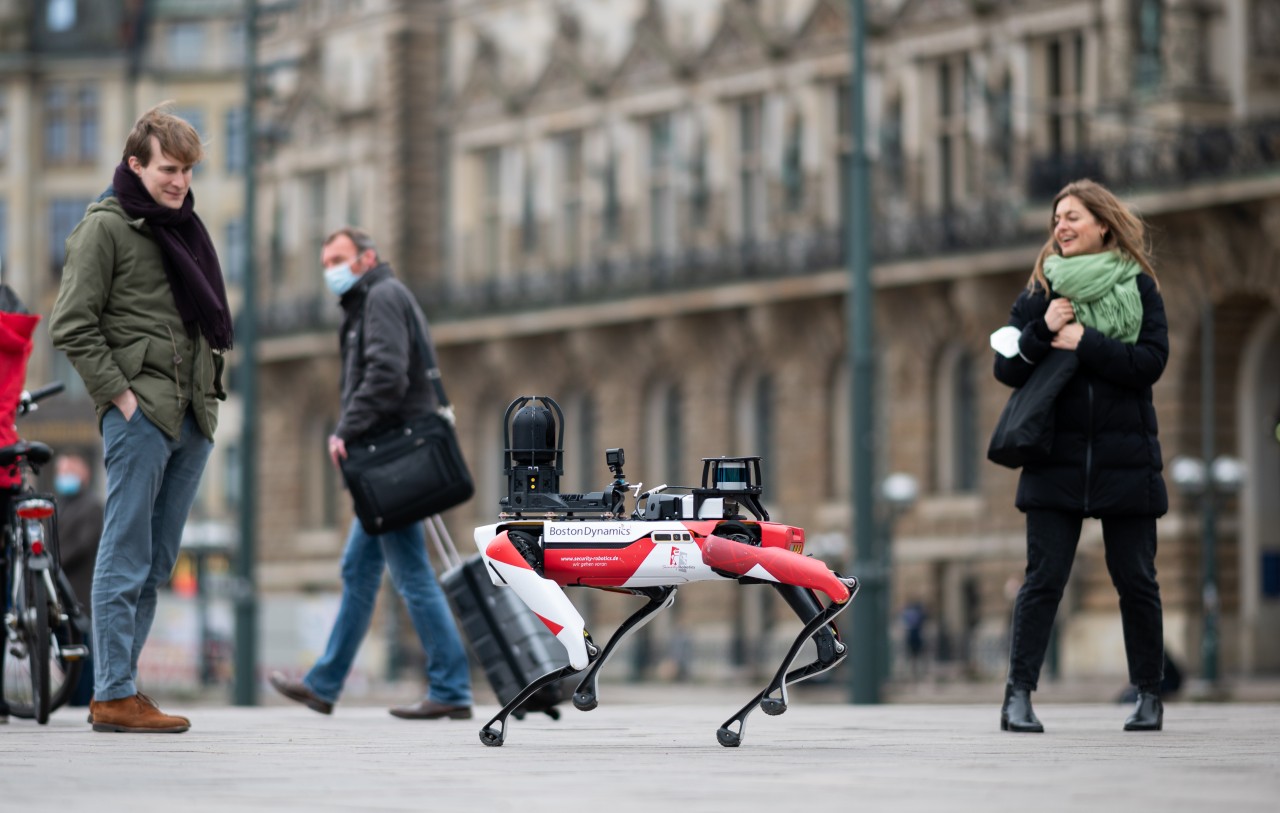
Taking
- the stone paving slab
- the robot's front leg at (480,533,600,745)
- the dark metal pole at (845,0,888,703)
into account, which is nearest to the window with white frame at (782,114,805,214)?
the dark metal pole at (845,0,888,703)

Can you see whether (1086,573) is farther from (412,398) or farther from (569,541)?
(569,541)

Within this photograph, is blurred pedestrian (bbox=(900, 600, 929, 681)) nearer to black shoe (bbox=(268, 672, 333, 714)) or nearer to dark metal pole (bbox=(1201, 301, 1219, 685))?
dark metal pole (bbox=(1201, 301, 1219, 685))

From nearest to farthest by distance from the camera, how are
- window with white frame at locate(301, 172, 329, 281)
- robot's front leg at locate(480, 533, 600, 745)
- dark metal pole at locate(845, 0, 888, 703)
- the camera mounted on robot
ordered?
1. robot's front leg at locate(480, 533, 600, 745)
2. the camera mounted on robot
3. dark metal pole at locate(845, 0, 888, 703)
4. window with white frame at locate(301, 172, 329, 281)

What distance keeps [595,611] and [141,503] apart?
41.2 metres

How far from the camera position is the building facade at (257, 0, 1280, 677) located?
40500 mm

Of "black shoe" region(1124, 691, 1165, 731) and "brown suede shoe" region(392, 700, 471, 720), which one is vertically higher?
"black shoe" region(1124, 691, 1165, 731)

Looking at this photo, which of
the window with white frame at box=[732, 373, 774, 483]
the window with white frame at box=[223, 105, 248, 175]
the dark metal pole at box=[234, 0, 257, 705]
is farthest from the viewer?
the window with white frame at box=[223, 105, 248, 175]

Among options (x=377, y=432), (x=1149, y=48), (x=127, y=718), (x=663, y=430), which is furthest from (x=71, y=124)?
(x=127, y=718)

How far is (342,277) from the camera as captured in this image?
44.8 feet

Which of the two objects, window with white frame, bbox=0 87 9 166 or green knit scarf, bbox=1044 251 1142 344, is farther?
window with white frame, bbox=0 87 9 166

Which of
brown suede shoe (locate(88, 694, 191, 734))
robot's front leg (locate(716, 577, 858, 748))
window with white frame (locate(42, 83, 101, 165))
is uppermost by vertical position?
window with white frame (locate(42, 83, 101, 165))

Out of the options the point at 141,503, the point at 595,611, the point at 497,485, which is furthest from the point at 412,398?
the point at 497,485

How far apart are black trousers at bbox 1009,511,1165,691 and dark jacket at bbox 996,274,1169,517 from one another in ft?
0.31

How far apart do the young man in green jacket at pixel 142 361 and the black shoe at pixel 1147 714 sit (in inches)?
144
